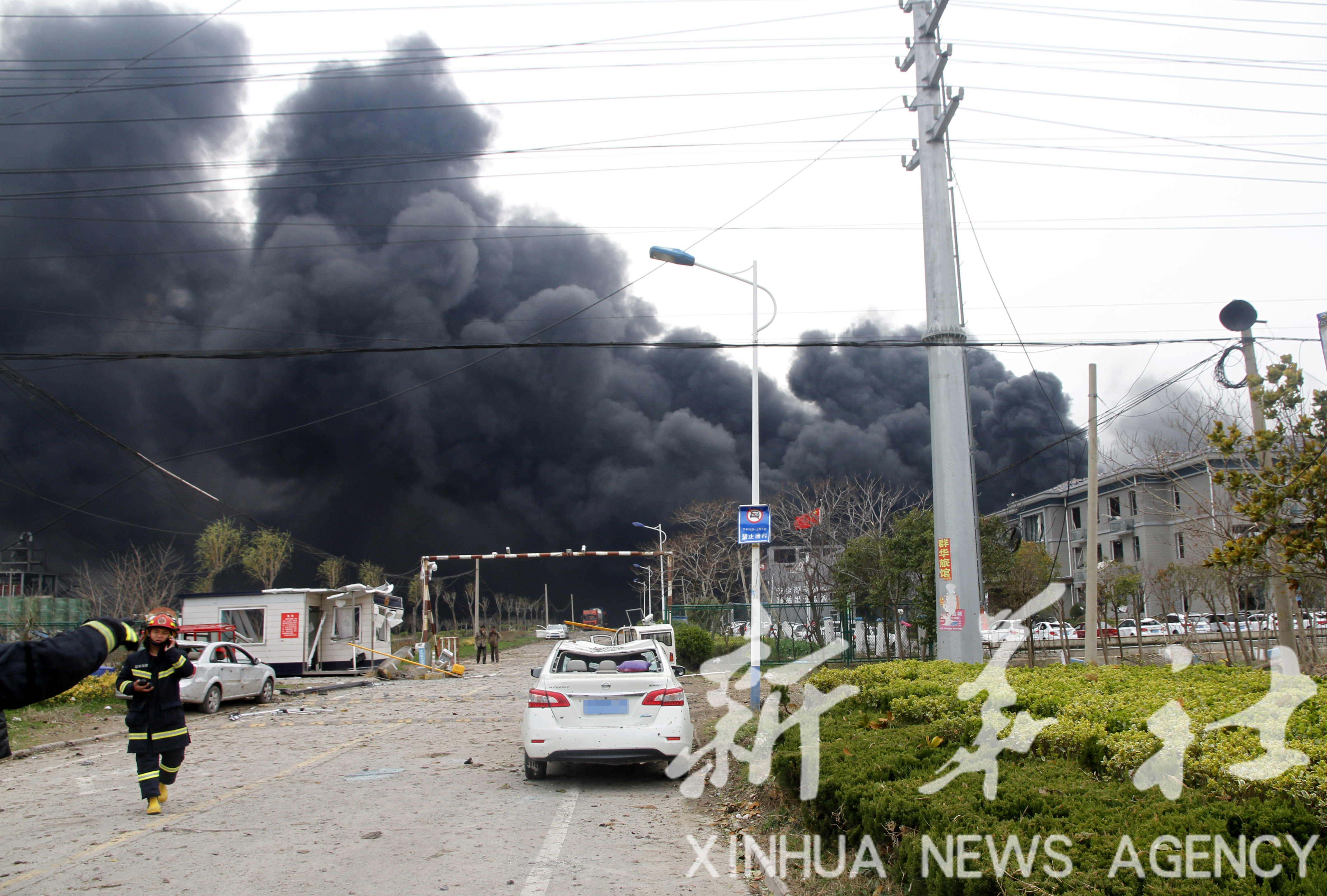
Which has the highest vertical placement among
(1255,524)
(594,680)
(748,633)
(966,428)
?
(966,428)

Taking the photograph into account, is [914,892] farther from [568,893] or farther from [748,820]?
[748,820]

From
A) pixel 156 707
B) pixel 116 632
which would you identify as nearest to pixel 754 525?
pixel 156 707

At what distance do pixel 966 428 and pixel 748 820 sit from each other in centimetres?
679

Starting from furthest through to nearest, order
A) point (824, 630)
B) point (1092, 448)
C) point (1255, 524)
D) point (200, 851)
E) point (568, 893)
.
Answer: point (824, 630) → point (1092, 448) → point (1255, 524) → point (200, 851) → point (568, 893)

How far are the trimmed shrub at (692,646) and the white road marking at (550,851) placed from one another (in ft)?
61.8

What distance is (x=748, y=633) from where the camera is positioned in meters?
33.0

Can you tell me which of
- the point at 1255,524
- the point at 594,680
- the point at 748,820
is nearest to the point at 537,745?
the point at 594,680

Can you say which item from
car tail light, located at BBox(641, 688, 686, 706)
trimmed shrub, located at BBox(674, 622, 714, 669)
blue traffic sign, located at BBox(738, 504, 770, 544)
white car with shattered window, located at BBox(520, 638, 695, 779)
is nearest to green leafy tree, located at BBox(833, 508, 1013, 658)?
trimmed shrub, located at BBox(674, 622, 714, 669)

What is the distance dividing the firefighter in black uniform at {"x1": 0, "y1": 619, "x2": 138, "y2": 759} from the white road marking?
106 inches

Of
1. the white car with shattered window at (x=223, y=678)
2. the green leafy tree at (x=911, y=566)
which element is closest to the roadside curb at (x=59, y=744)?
the white car with shattered window at (x=223, y=678)

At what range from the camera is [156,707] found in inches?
301

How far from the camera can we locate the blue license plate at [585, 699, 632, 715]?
8.52m

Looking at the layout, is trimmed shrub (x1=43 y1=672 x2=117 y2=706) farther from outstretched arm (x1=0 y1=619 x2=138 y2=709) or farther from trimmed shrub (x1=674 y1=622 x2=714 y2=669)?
outstretched arm (x1=0 y1=619 x2=138 y2=709)

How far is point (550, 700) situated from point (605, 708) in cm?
56
